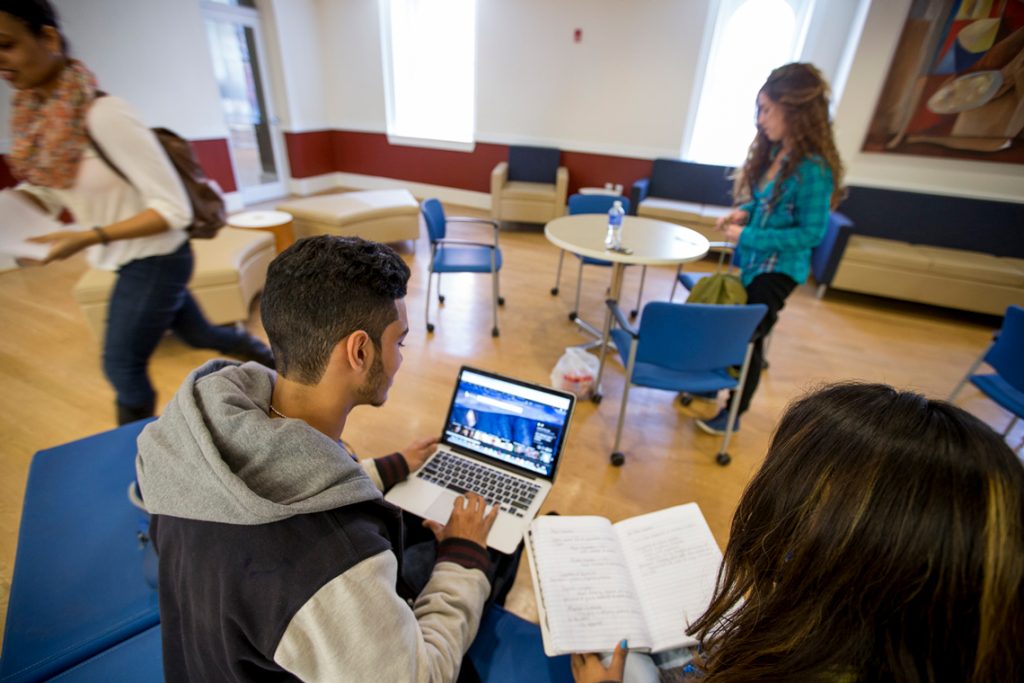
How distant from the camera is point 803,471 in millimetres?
519

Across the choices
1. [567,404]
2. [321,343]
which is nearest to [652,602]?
[567,404]

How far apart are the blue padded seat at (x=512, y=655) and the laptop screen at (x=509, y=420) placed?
0.37 m

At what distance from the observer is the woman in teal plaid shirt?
65.3 inches

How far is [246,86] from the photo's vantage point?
5.64 metres

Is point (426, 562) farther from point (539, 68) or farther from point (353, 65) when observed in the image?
point (353, 65)

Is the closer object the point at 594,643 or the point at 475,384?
the point at 594,643

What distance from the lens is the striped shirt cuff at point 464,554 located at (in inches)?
33.9

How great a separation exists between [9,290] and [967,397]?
6354 millimetres

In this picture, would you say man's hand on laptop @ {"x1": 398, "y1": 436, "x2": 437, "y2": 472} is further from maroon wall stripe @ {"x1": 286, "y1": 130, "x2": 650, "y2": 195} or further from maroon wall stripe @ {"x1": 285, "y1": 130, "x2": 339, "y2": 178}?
maroon wall stripe @ {"x1": 285, "y1": 130, "x2": 339, "y2": 178}

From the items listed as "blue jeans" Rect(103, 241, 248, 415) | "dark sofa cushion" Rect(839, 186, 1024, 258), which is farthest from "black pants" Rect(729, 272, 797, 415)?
"dark sofa cushion" Rect(839, 186, 1024, 258)

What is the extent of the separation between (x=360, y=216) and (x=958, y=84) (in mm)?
4930

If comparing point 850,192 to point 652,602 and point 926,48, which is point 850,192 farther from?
point 652,602

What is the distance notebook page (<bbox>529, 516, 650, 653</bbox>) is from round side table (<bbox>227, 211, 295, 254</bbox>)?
10.7 feet

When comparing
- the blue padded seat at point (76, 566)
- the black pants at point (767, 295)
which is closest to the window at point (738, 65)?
the black pants at point (767, 295)
